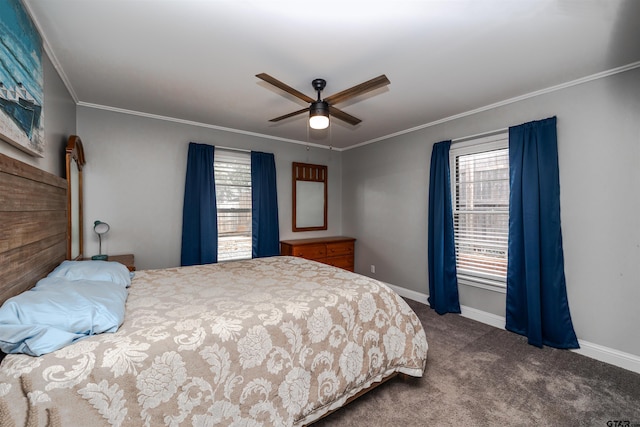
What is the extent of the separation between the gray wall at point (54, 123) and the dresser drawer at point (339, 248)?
3.44 metres

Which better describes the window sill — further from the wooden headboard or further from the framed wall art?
the framed wall art

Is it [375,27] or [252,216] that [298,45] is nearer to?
[375,27]

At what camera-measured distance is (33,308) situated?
1.26 metres

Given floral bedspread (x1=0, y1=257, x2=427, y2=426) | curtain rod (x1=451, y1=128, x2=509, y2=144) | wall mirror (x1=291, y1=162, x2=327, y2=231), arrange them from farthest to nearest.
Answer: wall mirror (x1=291, y1=162, x2=327, y2=231) → curtain rod (x1=451, y1=128, x2=509, y2=144) → floral bedspread (x1=0, y1=257, x2=427, y2=426)

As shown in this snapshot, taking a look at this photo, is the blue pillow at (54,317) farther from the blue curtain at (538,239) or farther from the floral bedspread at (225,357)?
the blue curtain at (538,239)

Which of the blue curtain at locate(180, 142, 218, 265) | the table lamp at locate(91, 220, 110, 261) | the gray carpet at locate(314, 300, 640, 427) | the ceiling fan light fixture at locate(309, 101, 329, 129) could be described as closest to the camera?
the gray carpet at locate(314, 300, 640, 427)

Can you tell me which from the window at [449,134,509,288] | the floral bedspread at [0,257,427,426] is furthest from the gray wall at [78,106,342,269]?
the window at [449,134,509,288]

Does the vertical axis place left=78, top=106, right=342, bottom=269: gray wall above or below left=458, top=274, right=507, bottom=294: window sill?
above

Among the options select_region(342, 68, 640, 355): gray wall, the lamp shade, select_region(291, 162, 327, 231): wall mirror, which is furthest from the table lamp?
select_region(342, 68, 640, 355): gray wall

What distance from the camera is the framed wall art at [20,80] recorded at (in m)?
1.44

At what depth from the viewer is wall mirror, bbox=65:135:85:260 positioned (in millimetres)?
2527

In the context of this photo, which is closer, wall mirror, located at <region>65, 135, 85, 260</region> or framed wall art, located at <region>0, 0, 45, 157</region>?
framed wall art, located at <region>0, 0, 45, 157</region>

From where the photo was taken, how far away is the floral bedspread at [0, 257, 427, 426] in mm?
1104

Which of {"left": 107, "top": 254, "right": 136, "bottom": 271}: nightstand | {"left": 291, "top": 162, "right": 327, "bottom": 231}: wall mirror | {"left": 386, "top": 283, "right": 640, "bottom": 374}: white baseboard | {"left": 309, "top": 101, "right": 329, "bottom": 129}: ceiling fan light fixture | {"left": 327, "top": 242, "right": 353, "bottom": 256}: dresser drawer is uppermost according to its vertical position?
{"left": 309, "top": 101, "right": 329, "bottom": 129}: ceiling fan light fixture
